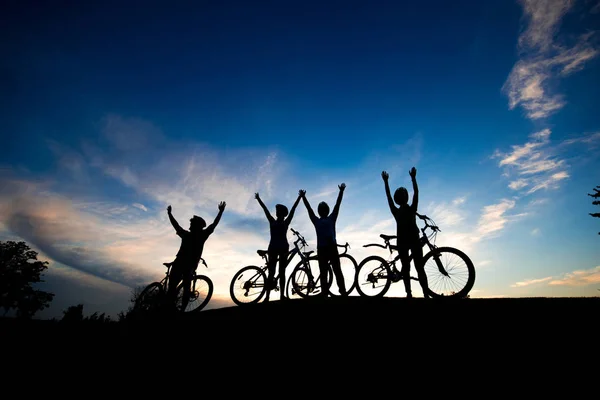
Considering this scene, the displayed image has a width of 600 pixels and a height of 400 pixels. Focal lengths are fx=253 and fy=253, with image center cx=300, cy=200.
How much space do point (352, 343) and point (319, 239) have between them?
3561 millimetres

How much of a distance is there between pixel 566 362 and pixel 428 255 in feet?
11.0

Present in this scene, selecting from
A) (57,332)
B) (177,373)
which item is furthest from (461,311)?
(57,332)

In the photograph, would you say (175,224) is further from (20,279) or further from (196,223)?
(20,279)

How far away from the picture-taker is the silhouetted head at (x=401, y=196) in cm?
655

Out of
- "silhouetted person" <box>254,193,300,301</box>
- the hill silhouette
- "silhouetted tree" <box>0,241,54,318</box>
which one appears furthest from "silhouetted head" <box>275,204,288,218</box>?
"silhouetted tree" <box>0,241,54,318</box>

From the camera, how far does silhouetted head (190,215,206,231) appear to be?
305 inches

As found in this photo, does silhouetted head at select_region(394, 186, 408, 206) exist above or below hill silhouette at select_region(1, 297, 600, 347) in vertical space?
above

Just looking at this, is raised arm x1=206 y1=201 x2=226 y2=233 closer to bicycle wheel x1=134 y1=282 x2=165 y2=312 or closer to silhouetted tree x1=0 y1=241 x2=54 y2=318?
bicycle wheel x1=134 y1=282 x2=165 y2=312

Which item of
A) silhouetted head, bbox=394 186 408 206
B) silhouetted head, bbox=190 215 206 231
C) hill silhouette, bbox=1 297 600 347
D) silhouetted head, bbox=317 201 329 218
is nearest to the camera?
hill silhouette, bbox=1 297 600 347

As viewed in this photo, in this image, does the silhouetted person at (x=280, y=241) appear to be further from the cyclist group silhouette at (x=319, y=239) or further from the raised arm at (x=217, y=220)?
the raised arm at (x=217, y=220)

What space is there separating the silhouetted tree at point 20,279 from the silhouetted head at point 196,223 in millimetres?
46171

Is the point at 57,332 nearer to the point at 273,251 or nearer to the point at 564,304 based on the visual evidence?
the point at 273,251

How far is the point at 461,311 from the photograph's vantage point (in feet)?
15.2

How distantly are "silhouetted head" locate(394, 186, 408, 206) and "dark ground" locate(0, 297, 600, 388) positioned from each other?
2.38m
